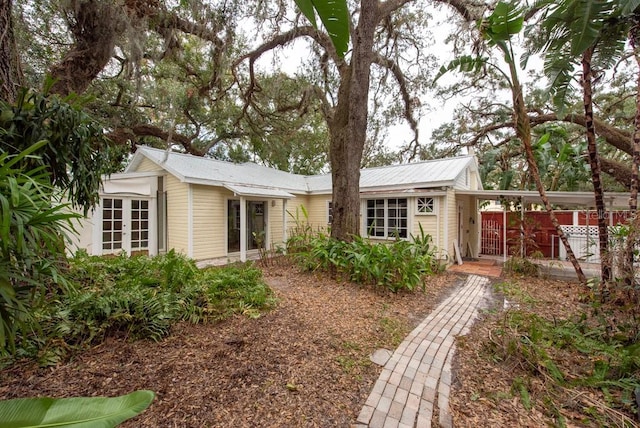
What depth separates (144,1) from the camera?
5.82 meters

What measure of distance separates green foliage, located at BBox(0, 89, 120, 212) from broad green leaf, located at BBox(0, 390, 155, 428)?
→ 73.0 inches

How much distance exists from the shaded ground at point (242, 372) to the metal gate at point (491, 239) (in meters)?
10.2

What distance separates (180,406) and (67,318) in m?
1.88

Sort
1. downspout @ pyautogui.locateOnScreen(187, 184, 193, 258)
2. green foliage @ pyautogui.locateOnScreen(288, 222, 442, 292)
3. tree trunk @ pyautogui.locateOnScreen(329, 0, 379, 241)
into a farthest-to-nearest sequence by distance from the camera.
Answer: downspout @ pyautogui.locateOnScreen(187, 184, 193, 258) < tree trunk @ pyautogui.locateOnScreen(329, 0, 379, 241) < green foliage @ pyautogui.locateOnScreen(288, 222, 442, 292)

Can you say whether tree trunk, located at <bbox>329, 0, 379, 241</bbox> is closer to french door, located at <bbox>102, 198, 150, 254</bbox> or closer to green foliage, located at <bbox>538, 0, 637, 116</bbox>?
green foliage, located at <bbox>538, 0, 637, 116</bbox>

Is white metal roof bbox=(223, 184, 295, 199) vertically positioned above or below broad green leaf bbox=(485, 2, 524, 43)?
below

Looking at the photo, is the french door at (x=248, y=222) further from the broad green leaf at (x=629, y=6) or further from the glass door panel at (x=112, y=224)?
the broad green leaf at (x=629, y=6)

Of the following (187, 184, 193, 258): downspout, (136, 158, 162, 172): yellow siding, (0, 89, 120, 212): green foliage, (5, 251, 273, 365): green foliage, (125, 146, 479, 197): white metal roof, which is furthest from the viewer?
(136, 158, 162, 172): yellow siding

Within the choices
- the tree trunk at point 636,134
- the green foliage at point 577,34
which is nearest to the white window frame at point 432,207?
the green foliage at point 577,34

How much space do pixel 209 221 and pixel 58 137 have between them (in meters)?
6.66

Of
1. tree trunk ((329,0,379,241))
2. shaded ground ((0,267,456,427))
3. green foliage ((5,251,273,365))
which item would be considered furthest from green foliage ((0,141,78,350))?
tree trunk ((329,0,379,241))

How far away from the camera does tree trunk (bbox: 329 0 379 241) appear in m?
6.50

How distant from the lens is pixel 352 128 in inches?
269

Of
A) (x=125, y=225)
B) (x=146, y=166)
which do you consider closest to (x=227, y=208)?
(x=125, y=225)
